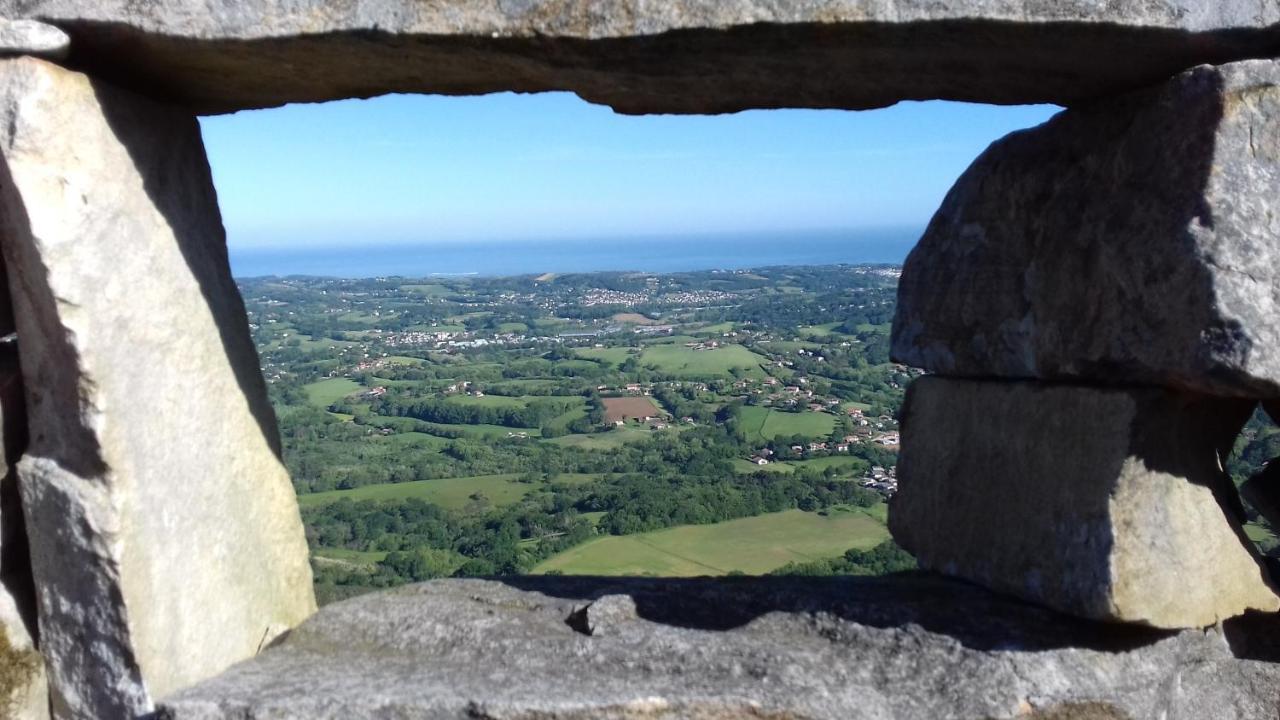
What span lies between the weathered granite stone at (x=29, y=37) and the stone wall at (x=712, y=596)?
0.6 inches

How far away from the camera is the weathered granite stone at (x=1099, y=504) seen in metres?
3.59

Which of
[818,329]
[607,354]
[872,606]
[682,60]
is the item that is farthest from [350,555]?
[607,354]

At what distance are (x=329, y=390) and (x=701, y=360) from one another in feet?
39.7

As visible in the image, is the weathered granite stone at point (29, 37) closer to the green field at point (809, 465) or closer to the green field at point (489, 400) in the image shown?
the green field at point (809, 465)

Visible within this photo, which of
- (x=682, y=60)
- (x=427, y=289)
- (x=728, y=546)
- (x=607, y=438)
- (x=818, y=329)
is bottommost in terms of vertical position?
(x=607, y=438)

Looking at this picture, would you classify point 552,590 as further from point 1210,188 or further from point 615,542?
point 615,542

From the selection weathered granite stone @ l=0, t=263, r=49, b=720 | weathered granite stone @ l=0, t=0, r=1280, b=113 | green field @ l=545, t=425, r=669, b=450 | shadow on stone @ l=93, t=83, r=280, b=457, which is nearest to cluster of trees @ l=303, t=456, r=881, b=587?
shadow on stone @ l=93, t=83, r=280, b=457

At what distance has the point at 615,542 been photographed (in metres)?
13.5

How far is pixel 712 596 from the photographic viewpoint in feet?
14.4

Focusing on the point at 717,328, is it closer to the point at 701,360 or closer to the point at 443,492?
the point at 701,360

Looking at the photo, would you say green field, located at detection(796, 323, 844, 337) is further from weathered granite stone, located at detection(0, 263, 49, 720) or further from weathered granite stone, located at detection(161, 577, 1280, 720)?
weathered granite stone, located at detection(0, 263, 49, 720)

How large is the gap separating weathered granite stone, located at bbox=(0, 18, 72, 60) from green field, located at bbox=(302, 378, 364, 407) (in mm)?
28183

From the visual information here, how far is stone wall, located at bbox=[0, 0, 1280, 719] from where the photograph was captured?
331cm

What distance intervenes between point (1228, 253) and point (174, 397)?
3577 mm
